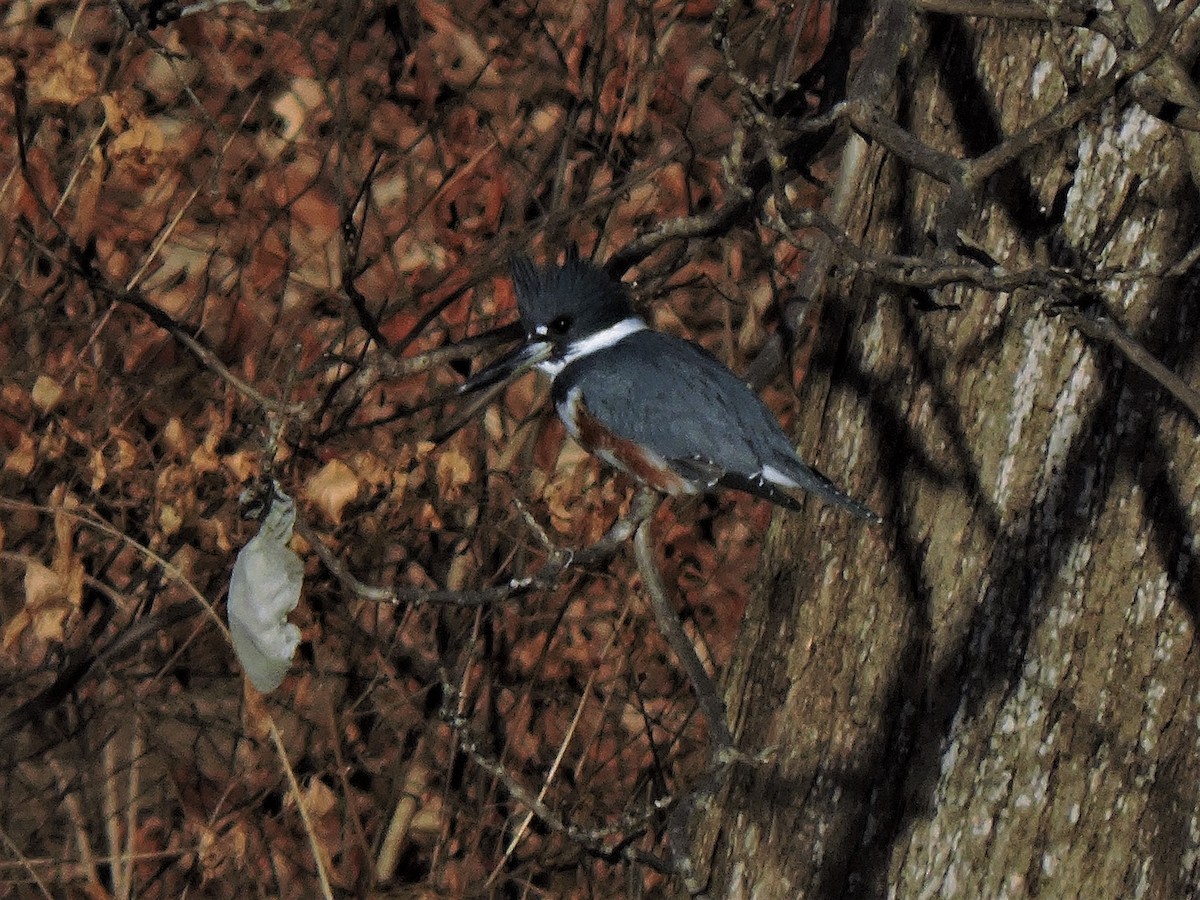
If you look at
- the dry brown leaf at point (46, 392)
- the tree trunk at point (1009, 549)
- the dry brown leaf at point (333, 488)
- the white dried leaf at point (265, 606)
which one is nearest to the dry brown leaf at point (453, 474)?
the dry brown leaf at point (333, 488)

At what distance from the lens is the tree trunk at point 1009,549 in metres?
2.03

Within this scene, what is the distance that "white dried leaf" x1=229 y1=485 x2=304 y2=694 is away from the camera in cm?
198

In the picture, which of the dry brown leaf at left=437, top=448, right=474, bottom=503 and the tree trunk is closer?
the tree trunk

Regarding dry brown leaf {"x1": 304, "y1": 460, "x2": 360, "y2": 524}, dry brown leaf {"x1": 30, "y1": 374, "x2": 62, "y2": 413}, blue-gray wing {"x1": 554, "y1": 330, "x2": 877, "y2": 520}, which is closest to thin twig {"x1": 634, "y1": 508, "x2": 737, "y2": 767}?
blue-gray wing {"x1": 554, "y1": 330, "x2": 877, "y2": 520}

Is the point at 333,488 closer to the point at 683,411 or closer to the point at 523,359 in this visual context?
the point at 523,359

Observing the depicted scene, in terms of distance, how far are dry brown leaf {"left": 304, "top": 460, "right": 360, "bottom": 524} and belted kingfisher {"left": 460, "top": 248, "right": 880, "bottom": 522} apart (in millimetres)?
545

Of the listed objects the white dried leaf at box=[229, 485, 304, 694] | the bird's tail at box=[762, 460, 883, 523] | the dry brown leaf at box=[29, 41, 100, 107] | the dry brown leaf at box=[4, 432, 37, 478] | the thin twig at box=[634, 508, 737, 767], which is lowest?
the dry brown leaf at box=[4, 432, 37, 478]

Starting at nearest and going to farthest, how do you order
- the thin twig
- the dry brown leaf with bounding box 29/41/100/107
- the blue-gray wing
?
the thin twig < the blue-gray wing < the dry brown leaf with bounding box 29/41/100/107

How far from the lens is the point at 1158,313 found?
2.04m

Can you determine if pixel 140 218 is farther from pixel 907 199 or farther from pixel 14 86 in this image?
pixel 907 199

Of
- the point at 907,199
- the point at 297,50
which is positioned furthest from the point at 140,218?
the point at 907,199

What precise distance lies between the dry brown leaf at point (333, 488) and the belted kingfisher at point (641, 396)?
1.79 ft

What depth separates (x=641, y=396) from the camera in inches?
102

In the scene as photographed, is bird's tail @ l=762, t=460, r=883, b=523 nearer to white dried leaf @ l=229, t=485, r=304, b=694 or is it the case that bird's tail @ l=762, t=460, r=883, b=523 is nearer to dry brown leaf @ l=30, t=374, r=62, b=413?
white dried leaf @ l=229, t=485, r=304, b=694
